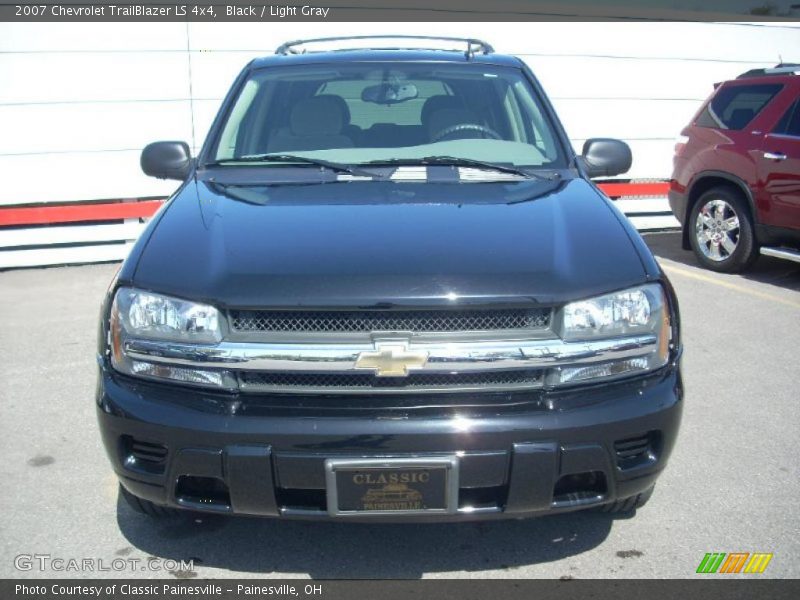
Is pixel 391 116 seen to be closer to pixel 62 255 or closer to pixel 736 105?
pixel 736 105

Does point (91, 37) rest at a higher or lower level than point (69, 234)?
higher

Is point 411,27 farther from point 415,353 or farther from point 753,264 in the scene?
point 415,353

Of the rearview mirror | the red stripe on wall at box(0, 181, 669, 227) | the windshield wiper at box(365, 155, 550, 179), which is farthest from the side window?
the red stripe on wall at box(0, 181, 669, 227)

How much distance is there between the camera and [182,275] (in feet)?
9.11

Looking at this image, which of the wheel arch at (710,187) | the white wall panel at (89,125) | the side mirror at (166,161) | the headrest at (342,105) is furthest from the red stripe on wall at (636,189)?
the side mirror at (166,161)

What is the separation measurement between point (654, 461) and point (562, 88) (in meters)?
7.47

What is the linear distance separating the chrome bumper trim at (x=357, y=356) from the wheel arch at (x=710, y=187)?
5.45 metres

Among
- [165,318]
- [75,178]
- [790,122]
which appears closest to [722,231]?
[790,122]

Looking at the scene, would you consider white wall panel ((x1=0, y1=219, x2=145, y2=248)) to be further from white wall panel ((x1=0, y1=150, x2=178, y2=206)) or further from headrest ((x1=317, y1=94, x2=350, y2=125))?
headrest ((x1=317, y1=94, x2=350, y2=125))

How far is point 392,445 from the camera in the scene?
8.39 ft

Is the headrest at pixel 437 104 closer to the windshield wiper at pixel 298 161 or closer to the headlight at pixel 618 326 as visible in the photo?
the windshield wiper at pixel 298 161

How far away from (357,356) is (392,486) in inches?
15.9
